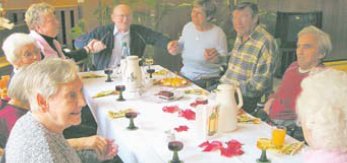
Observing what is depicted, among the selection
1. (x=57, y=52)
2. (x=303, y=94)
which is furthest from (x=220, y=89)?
(x=57, y=52)

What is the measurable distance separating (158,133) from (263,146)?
509mm

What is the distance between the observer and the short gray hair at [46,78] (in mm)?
1396

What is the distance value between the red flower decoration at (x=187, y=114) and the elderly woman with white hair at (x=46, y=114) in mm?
809

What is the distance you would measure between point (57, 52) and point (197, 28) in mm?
1220

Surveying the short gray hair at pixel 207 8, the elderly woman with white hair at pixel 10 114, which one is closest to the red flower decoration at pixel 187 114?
the elderly woman with white hair at pixel 10 114

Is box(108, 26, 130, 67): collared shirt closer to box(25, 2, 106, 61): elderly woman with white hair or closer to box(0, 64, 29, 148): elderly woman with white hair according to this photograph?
box(25, 2, 106, 61): elderly woman with white hair

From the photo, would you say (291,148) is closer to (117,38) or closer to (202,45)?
(202,45)

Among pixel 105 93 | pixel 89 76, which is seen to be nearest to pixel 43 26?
pixel 89 76

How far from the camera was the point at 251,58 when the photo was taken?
9.68ft

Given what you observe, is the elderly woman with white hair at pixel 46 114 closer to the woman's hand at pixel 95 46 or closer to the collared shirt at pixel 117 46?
the woman's hand at pixel 95 46

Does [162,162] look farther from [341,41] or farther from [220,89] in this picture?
[341,41]

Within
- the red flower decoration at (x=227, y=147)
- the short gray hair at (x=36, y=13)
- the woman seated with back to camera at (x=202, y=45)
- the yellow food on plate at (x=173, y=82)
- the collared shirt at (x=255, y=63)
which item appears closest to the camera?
the red flower decoration at (x=227, y=147)

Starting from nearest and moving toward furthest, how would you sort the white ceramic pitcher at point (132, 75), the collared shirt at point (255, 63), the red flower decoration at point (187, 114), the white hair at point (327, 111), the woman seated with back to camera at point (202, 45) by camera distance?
the white hair at point (327, 111) → the red flower decoration at point (187, 114) → the white ceramic pitcher at point (132, 75) → the collared shirt at point (255, 63) → the woman seated with back to camera at point (202, 45)

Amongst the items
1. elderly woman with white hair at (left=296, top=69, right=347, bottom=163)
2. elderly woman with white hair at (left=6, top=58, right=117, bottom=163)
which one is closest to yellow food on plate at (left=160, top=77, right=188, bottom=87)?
elderly woman with white hair at (left=6, top=58, right=117, bottom=163)
